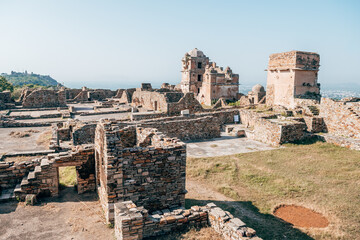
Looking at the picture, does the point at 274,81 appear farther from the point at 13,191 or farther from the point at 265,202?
the point at 13,191

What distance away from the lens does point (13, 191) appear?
28.3ft

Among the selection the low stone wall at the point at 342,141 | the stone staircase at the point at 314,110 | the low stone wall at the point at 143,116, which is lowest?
the low stone wall at the point at 342,141

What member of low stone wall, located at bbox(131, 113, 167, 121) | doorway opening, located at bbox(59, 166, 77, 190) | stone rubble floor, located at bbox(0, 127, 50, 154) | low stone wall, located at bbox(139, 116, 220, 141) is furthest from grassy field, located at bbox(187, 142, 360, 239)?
low stone wall, located at bbox(131, 113, 167, 121)

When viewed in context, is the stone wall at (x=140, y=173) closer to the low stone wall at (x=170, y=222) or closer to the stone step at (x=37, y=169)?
the low stone wall at (x=170, y=222)

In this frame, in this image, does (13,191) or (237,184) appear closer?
(13,191)

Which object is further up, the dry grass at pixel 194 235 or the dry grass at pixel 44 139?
the dry grass at pixel 44 139

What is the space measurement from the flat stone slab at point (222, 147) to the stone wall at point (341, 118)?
4791 millimetres

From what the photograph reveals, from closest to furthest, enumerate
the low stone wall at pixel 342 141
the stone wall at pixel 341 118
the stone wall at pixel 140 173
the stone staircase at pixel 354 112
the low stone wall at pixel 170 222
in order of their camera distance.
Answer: the low stone wall at pixel 170 222 → the stone wall at pixel 140 173 → the low stone wall at pixel 342 141 → the stone staircase at pixel 354 112 → the stone wall at pixel 341 118

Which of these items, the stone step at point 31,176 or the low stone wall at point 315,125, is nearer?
the stone step at point 31,176

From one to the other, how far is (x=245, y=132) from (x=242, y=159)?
5.22 meters

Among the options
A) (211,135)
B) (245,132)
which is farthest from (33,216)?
(245,132)

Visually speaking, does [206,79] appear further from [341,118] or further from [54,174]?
[54,174]

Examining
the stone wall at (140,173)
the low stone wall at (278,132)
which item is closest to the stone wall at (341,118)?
the low stone wall at (278,132)

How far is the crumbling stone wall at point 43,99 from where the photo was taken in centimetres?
2908
